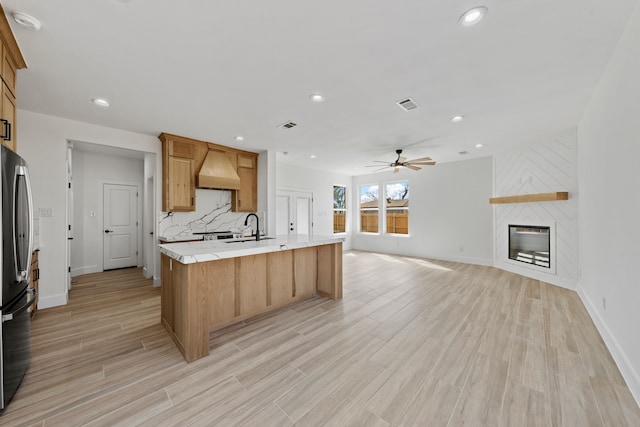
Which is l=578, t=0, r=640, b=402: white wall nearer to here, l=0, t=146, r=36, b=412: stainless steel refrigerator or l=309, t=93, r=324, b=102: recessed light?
l=309, t=93, r=324, b=102: recessed light

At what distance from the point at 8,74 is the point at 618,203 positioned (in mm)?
5365

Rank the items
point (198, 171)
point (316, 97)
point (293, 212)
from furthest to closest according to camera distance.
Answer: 1. point (293, 212)
2. point (198, 171)
3. point (316, 97)

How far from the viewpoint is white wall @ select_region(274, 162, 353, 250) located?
672cm

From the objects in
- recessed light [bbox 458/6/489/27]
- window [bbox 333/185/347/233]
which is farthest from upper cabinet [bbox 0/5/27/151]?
window [bbox 333/185/347/233]

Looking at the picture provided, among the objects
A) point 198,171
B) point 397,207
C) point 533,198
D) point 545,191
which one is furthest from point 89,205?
point 545,191

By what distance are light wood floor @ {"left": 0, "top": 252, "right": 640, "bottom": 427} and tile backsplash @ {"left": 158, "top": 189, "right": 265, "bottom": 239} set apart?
1475 mm

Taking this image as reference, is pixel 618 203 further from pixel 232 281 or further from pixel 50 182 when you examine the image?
pixel 50 182

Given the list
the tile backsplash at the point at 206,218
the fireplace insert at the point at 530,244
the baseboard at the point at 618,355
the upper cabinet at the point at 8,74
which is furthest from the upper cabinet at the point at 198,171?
the fireplace insert at the point at 530,244

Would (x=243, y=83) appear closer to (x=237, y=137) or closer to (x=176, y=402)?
(x=237, y=137)

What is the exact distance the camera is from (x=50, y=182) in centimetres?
340

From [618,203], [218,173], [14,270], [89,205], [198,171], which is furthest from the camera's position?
[89,205]

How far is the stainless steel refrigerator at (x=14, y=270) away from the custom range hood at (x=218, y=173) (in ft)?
8.86

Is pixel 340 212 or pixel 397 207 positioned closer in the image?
pixel 397 207

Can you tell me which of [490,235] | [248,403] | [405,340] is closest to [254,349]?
[248,403]
